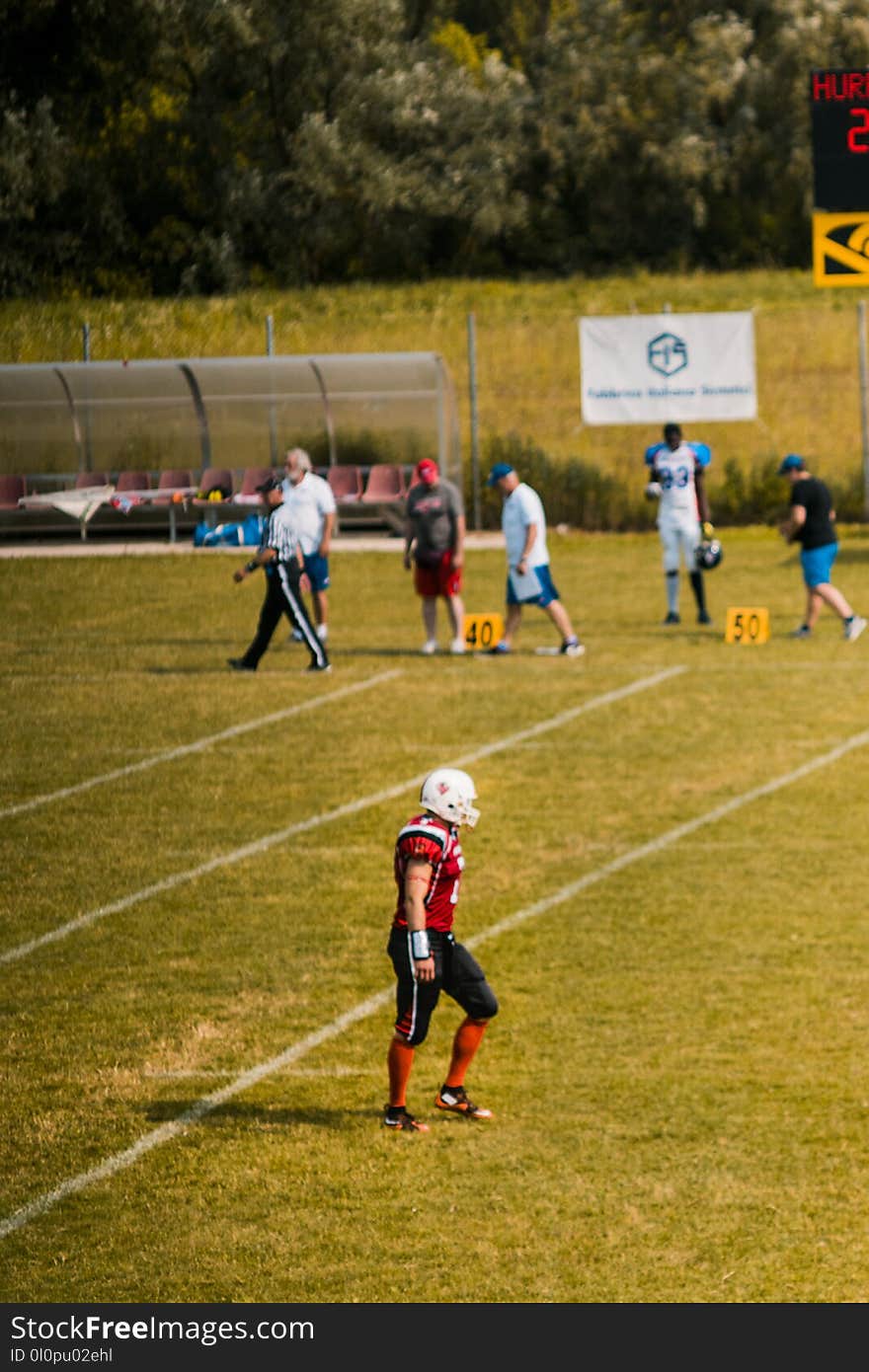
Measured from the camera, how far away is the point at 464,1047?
9.25m

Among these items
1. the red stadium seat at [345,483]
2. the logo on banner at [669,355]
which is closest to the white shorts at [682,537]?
the red stadium seat at [345,483]

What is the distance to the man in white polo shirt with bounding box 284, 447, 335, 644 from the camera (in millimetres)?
18250

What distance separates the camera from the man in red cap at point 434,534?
1936cm

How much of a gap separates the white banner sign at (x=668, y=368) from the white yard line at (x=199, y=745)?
1332 cm

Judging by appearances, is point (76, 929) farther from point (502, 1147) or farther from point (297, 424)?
point (297, 424)

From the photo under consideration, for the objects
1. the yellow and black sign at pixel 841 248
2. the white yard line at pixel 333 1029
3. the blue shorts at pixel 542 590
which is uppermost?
the yellow and black sign at pixel 841 248

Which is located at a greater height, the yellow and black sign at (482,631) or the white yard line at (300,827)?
the yellow and black sign at (482,631)

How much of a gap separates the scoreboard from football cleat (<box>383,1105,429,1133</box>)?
9.84 meters

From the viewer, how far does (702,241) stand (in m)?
34.3

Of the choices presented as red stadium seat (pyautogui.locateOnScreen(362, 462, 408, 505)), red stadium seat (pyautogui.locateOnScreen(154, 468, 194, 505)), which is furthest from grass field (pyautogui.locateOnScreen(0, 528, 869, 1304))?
red stadium seat (pyautogui.locateOnScreen(362, 462, 408, 505))

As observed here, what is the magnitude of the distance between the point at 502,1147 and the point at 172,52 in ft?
19.1

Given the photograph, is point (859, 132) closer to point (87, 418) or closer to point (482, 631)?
point (482, 631)

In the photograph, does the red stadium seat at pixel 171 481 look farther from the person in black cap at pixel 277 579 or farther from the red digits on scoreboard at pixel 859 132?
the red digits on scoreboard at pixel 859 132

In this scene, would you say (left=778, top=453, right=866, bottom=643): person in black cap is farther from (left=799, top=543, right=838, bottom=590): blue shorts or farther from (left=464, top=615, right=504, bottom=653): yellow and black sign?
(left=464, top=615, right=504, bottom=653): yellow and black sign
